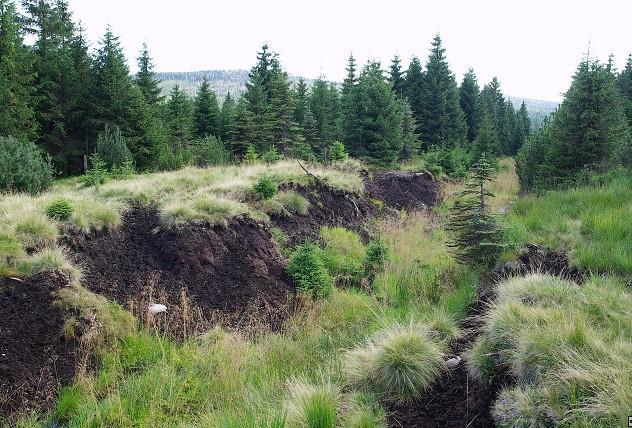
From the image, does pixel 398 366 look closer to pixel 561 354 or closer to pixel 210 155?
pixel 561 354

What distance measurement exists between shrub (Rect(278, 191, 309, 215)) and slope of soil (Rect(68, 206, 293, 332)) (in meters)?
2.16

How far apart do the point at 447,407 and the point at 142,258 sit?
6002 mm

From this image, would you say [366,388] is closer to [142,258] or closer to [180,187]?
[142,258]

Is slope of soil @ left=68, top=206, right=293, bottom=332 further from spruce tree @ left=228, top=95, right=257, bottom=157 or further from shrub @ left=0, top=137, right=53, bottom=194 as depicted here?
spruce tree @ left=228, top=95, right=257, bottom=157

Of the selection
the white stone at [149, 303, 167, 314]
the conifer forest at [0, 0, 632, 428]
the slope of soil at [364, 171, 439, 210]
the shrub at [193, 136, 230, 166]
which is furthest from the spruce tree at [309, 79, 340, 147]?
the white stone at [149, 303, 167, 314]

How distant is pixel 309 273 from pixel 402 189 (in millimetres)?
11000

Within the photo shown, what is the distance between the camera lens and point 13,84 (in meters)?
18.9

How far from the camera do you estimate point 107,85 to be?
2259 cm

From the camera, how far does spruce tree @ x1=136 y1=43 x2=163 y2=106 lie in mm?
30925

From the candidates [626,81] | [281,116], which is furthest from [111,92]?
[626,81]

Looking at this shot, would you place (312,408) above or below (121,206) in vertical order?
below

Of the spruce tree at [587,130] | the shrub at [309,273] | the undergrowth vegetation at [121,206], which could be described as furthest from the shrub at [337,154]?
the shrub at [309,273]

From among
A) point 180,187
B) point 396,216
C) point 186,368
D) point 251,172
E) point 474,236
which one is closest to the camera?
point 186,368

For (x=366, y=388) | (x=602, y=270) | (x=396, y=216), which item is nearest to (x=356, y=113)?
(x=396, y=216)
